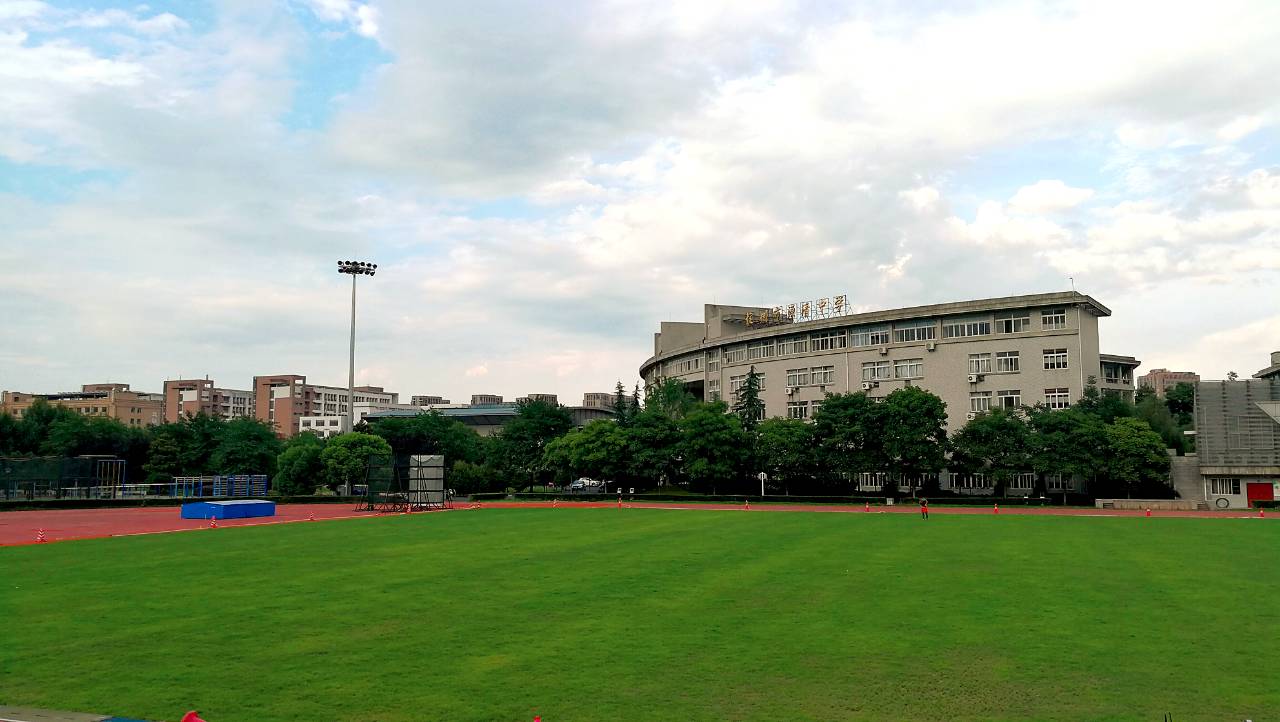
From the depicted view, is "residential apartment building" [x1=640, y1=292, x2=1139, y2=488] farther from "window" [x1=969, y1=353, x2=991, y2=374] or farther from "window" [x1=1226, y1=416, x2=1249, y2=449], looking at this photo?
"window" [x1=1226, y1=416, x2=1249, y2=449]

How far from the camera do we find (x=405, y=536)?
3278 centimetres

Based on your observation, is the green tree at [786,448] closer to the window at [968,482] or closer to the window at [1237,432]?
the window at [968,482]

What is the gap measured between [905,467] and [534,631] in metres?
56.8

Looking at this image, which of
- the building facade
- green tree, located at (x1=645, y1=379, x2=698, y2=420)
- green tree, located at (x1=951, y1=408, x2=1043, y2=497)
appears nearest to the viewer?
the building facade

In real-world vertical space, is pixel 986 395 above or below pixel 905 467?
above

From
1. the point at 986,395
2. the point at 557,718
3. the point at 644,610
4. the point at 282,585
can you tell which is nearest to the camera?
the point at 557,718

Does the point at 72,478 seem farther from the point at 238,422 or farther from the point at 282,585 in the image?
the point at 282,585

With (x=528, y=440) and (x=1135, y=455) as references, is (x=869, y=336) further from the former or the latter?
(x=528, y=440)

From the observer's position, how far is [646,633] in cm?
1325

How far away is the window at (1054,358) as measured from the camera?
70.6 m

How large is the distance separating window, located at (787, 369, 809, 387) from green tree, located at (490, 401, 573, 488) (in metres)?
23.5

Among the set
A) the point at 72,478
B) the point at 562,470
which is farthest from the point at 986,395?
the point at 72,478

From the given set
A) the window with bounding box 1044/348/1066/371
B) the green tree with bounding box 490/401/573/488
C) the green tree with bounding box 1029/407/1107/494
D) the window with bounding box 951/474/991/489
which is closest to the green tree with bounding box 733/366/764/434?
the window with bounding box 951/474/991/489

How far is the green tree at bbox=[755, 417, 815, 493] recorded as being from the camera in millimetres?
68375
